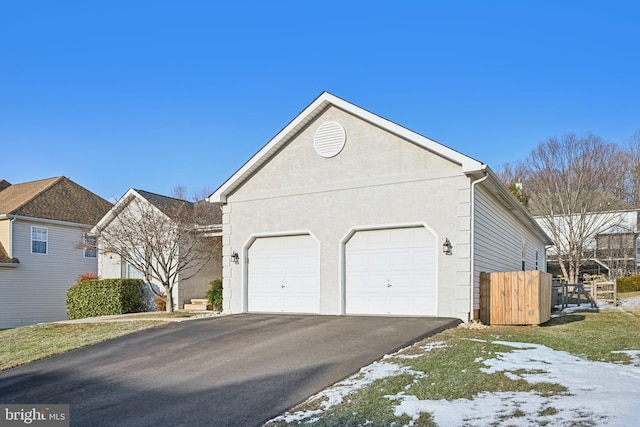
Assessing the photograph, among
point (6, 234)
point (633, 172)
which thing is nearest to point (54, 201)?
point (6, 234)

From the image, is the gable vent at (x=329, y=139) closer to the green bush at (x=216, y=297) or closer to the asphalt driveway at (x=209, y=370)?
the asphalt driveway at (x=209, y=370)

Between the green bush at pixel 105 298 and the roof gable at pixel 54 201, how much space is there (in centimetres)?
519

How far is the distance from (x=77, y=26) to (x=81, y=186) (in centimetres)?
1608

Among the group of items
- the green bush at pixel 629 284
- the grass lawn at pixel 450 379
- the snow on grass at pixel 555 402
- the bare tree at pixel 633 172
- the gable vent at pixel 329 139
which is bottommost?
the green bush at pixel 629 284

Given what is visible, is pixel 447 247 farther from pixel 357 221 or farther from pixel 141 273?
pixel 141 273

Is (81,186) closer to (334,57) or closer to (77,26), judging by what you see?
(77,26)

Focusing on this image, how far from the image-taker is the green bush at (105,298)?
19547 mm

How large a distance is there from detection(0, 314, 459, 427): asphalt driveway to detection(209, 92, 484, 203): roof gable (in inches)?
157

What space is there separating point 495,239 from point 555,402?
980 cm

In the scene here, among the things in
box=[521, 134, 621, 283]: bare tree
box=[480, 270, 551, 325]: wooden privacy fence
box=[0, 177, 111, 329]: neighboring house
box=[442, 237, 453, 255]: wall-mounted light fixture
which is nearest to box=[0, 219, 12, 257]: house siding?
box=[0, 177, 111, 329]: neighboring house

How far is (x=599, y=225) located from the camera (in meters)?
31.9

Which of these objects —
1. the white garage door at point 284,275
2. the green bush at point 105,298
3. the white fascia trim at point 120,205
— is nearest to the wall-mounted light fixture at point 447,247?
the white garage door at point 284,275

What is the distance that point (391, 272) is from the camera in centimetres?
1267

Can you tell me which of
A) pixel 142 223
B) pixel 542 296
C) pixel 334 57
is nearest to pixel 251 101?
pixel 334 57
